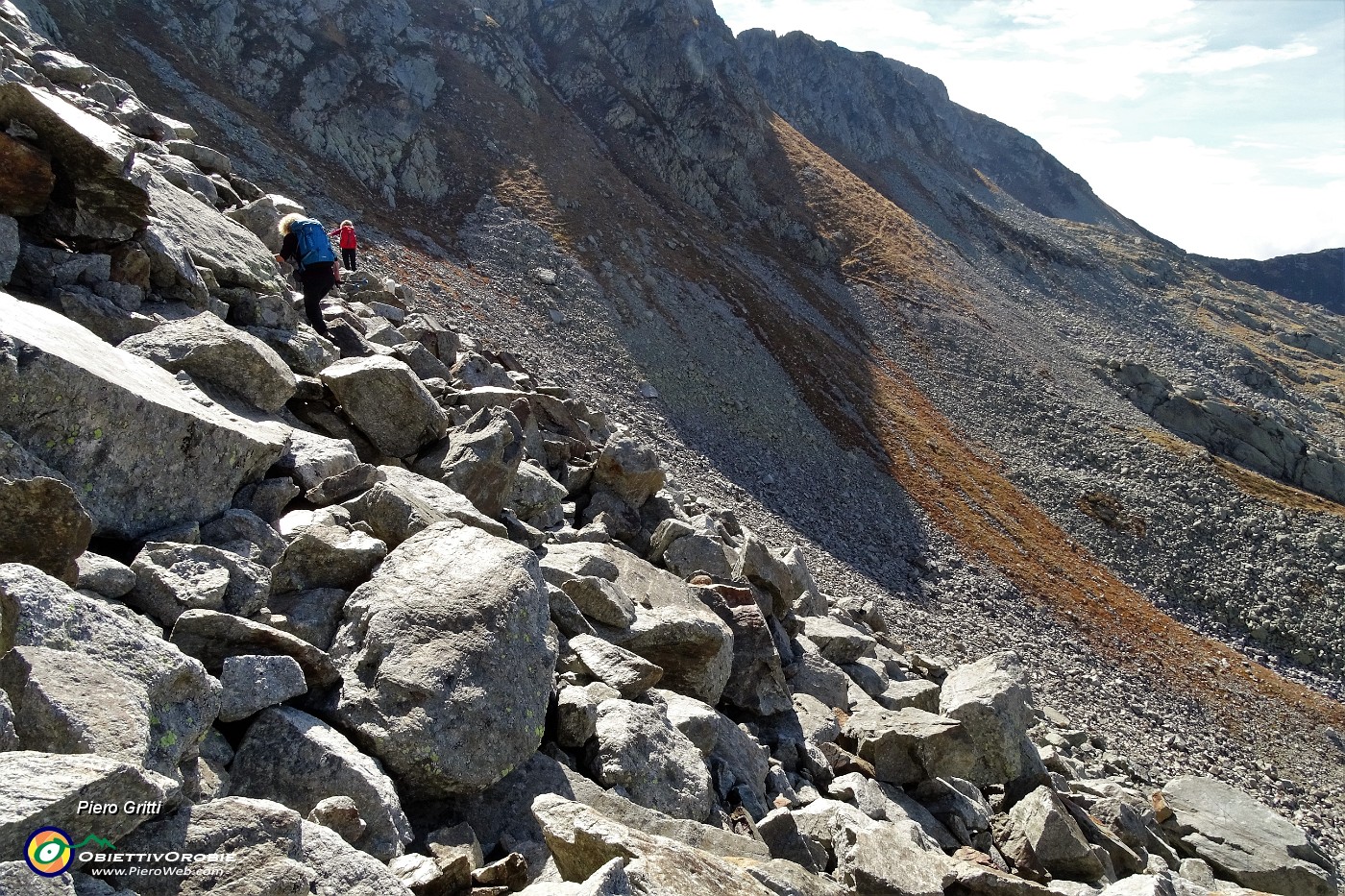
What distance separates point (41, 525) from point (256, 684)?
5.69ft

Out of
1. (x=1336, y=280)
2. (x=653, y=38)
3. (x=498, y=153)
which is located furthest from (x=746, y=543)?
(x=1336, y=280)

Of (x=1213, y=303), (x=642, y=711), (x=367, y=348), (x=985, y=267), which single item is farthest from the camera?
(x=1213, y=303)

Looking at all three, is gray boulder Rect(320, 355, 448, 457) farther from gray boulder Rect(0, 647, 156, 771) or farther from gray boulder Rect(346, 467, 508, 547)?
gray boulder Rect(0, 647, 156, 771)

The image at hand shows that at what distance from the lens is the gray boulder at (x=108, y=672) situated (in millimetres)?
4180

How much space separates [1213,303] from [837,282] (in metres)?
55.2

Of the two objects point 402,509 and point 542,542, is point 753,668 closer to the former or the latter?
point 542,542

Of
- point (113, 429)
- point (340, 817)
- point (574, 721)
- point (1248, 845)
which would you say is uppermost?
point (113, 429)

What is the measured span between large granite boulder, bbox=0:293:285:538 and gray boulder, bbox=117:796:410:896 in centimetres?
375

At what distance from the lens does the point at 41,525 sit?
207 inches

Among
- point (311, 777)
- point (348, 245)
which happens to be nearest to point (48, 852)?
point (311, 777)

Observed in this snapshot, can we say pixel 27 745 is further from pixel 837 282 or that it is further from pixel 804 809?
pixel 837 282

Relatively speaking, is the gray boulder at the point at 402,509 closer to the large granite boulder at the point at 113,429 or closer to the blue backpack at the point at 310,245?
the large granite boulder at the point at 113,429

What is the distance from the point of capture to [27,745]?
4.01 metres

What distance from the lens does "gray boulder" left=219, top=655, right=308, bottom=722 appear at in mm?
5496
